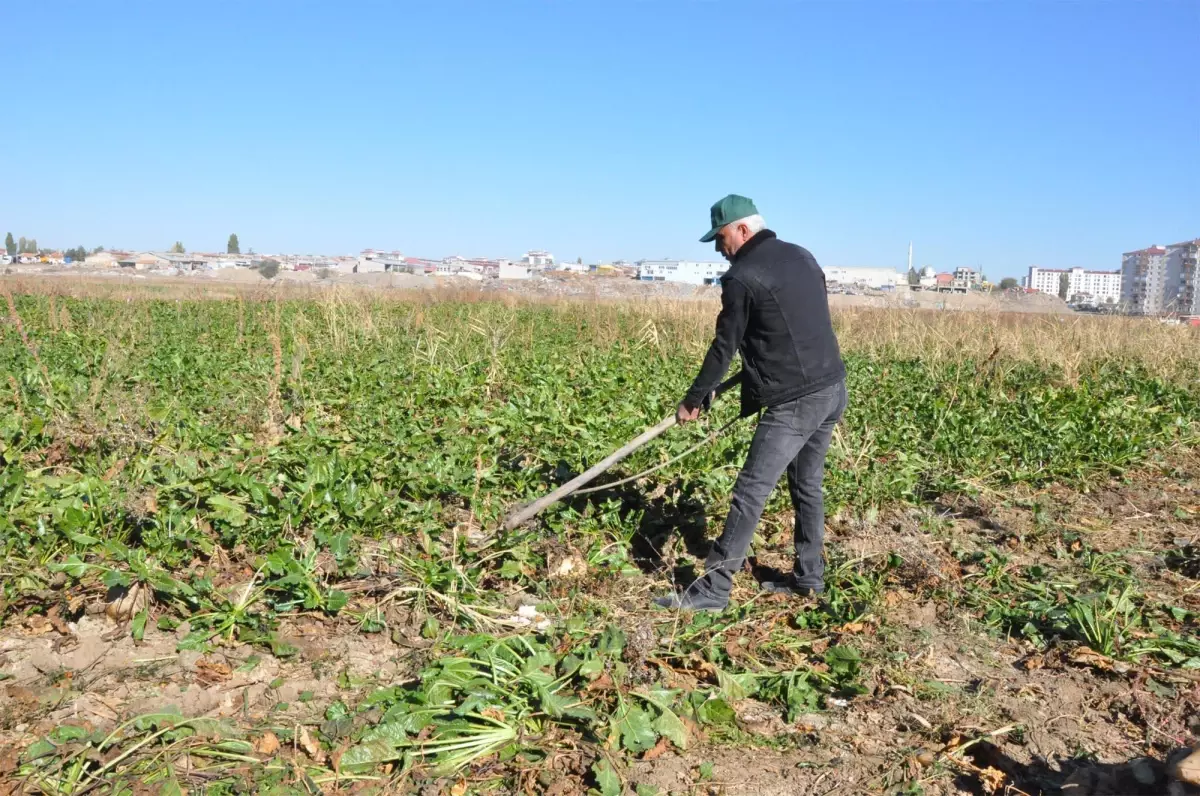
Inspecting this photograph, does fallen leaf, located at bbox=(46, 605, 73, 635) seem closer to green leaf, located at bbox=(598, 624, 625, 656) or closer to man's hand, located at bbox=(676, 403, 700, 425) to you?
green leaf, located at bbox=(598, 624, 625, 656)

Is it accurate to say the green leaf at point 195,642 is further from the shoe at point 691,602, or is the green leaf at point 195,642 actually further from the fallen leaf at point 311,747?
the shoe at point 691,602

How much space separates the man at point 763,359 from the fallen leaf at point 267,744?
168cm

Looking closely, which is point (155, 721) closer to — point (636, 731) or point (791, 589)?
point (636, 731)

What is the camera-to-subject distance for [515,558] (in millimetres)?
4020

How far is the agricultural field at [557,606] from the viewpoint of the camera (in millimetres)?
2611

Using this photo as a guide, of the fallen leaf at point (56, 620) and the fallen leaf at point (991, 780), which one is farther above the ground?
the fallen leaf at point (56, 620)

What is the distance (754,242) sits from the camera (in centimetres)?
372

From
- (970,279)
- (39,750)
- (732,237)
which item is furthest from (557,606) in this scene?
(970,279)

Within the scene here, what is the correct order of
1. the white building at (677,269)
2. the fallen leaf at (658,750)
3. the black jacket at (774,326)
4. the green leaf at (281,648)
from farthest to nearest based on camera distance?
the white building at (677,269)
the black jacket at (774,326)
the green leaf at (281,648)
the fallen leaf at (658,750)

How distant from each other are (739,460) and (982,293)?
807 inches

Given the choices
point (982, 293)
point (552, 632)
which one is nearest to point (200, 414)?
point (552, 632)

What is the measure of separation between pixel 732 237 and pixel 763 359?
21.2 inches

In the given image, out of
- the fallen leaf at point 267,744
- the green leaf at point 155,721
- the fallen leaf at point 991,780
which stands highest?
the green leaf at point 155,721

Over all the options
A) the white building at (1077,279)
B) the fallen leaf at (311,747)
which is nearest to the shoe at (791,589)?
the fallen leaf at (311,747)
